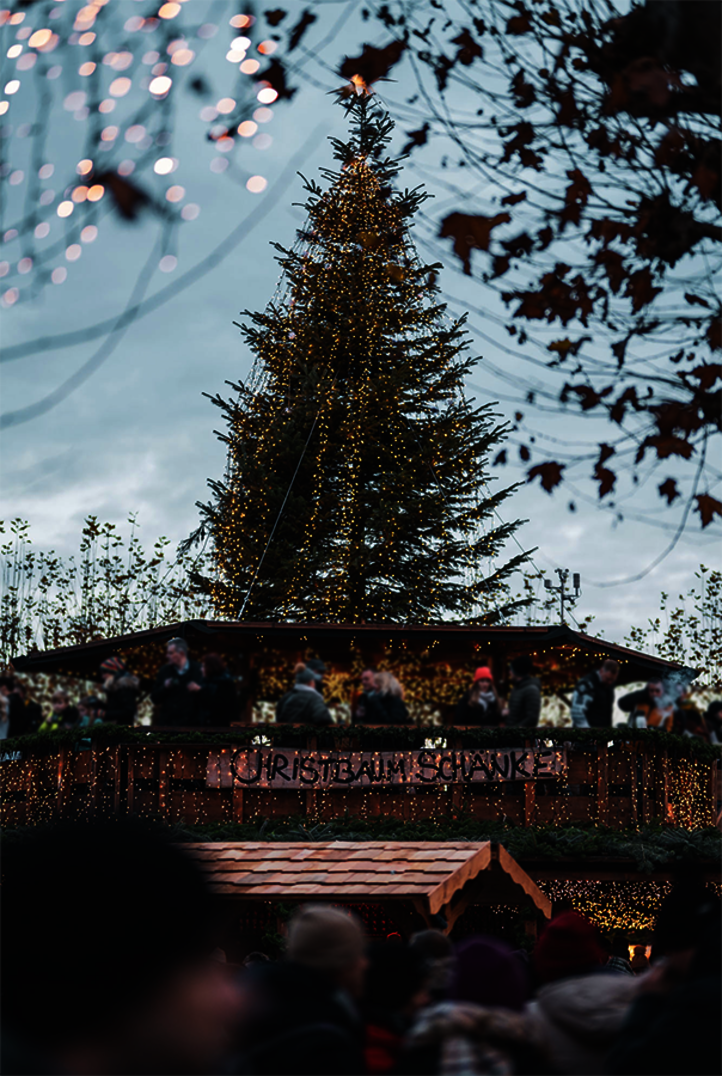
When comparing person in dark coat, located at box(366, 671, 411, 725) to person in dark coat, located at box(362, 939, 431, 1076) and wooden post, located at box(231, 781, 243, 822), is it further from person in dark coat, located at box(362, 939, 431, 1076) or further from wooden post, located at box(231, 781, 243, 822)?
person in dark coat, located at box(362, 939, 431, 1076)

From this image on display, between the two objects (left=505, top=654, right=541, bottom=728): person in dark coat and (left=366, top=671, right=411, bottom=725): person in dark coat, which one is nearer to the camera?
(left=505, top=654, right=541, bottom=728): person in dark coat

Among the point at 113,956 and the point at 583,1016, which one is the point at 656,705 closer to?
the point at 583,1016

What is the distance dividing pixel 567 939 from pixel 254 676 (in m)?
17.2

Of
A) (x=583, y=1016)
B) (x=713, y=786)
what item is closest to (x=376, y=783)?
(x=713, y=786)

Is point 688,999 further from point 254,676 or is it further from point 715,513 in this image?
point 254,676

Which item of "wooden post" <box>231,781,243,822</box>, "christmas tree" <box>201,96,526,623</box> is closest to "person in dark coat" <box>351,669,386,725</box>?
"wooden post" <box>231,781,243,822</box>

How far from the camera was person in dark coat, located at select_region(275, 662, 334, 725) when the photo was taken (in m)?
15.5

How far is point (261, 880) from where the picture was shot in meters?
9.15

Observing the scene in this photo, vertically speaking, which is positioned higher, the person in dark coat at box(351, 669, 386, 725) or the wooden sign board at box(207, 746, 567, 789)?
the person in dark coat at box(351, 669, 386, 725)

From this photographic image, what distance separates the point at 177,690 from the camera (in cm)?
1534

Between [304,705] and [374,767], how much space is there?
1302 mm

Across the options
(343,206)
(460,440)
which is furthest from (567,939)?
(343,206)

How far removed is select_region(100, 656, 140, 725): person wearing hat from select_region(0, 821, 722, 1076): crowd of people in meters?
11.2

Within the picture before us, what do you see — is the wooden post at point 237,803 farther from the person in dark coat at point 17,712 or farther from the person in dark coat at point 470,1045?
the person in dark coat at point 470,1045
